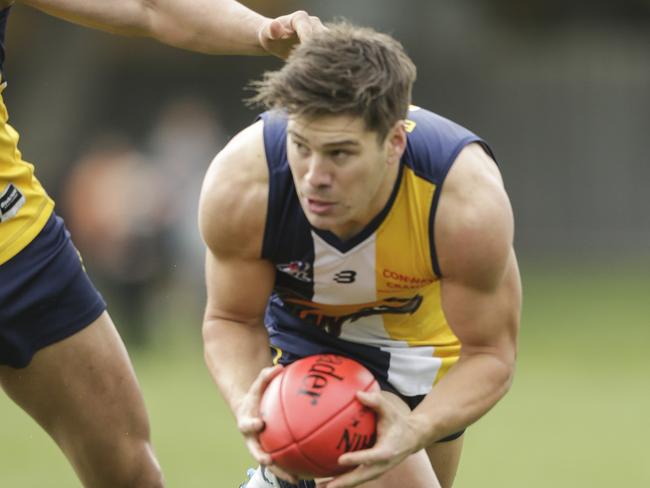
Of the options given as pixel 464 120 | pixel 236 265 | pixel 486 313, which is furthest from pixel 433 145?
pixel 464 120

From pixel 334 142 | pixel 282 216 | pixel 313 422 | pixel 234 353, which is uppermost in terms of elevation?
pixel 334 142

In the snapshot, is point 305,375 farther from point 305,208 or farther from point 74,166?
point 74,166

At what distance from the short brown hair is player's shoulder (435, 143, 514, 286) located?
36 cm

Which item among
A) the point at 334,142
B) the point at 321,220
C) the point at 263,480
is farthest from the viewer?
the point at 263,480

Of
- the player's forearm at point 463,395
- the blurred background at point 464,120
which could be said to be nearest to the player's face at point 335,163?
the player's forearm at point 463,395

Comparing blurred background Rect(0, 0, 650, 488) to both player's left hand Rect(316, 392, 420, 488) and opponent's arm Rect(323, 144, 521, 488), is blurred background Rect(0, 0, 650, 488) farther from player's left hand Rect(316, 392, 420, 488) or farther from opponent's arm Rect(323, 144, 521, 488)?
player's left hand Rect(316, 392, 420, 488)

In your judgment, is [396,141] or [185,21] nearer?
[396,141]

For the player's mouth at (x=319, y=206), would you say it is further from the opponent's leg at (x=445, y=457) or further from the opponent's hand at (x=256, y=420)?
the opponent's leg at (x=445, y=457)

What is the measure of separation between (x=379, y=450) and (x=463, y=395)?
0.57m

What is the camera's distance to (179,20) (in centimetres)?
568

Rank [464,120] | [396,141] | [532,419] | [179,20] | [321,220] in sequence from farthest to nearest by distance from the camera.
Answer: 1. [464,120]
2. [532,419]
3. [179,20]
4. [396,141]
5. [321,220]

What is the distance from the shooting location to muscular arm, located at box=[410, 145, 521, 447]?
16.8ft

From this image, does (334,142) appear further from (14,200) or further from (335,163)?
(14,200)

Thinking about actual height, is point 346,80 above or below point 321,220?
above
